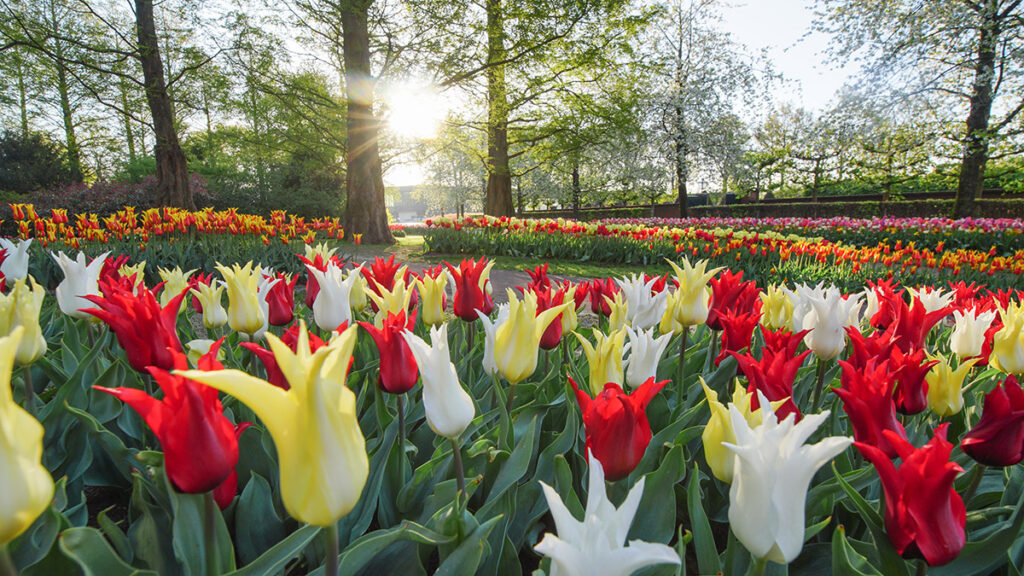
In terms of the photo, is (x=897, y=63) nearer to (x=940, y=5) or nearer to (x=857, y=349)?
(x=940, y=5)

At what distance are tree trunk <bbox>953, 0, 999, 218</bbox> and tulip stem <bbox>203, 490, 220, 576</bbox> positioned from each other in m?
19.6

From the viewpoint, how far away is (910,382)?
123 centimetres

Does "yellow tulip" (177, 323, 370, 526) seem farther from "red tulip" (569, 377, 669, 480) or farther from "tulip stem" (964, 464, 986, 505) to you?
"tulip stem" (964, 464, 986, 505)

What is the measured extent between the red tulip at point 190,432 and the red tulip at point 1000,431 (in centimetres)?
125

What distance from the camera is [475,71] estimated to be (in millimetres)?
11836

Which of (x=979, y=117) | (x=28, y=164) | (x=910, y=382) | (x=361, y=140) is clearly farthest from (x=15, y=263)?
(x=28, y=164)

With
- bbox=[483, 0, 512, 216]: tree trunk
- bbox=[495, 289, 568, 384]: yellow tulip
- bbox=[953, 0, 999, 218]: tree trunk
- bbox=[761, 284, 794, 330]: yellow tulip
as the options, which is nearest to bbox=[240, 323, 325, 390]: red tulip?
bbox=[495, 289, 568, 384]: yellow tulip

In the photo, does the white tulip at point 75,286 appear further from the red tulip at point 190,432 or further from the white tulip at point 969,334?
the white tulip at point 969,334

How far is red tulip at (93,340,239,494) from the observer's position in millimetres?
668

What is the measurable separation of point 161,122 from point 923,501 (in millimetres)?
12279

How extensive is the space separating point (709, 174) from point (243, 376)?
2801cm

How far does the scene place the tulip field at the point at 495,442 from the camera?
64 cm

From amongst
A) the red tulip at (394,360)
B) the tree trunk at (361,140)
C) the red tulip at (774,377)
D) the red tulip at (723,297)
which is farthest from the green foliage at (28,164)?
the red tulip at (774,377)

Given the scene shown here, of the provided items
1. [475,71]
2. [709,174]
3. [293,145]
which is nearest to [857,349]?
[475,71]
